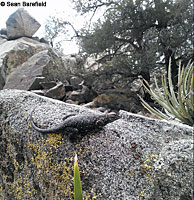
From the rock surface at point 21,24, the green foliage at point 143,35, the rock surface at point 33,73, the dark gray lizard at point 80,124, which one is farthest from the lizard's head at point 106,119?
the rock surface at point 21,24

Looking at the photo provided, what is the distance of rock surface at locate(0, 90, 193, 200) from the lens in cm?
113

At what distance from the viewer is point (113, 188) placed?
1.20 metres


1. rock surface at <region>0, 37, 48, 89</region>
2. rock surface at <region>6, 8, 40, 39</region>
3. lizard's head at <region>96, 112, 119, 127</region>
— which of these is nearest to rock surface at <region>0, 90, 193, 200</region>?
lizard's head at <region>96, 112, 119, 127</region>

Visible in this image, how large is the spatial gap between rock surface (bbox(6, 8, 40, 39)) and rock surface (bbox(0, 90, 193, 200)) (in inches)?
584

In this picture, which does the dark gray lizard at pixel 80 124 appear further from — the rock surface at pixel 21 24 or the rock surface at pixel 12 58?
the rock surface at pixel 21 24

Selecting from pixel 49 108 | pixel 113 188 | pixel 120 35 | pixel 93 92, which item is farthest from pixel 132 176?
pixel 120 35

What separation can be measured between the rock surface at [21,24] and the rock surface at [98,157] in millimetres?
14835

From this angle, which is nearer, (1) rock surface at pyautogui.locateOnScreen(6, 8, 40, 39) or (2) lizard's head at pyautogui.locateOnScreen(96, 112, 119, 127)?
(2) lizard's head at pyautogui.locateOnScreen(96, 112, 119, 127)

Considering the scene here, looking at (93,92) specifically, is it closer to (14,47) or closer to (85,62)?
(85,62)

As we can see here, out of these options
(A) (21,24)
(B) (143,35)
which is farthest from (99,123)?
(A) (21,24)

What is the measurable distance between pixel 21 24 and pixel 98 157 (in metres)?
16.0

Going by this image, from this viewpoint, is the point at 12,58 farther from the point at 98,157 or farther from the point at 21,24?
the point at 98,157

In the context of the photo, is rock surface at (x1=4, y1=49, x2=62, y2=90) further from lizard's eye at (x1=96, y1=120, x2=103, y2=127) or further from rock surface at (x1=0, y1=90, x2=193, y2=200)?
lizard's eye at (x1=96, y1=120, x2=103, y2=127)

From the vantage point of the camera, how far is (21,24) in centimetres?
1436
